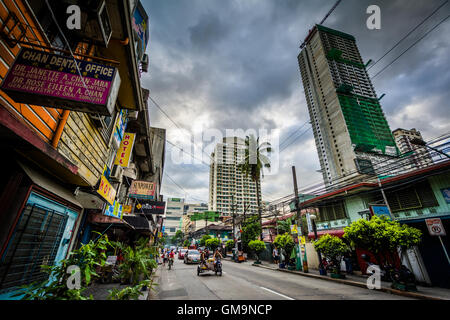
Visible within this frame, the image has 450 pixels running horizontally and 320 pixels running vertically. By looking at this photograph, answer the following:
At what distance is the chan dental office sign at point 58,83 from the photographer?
3.13 m

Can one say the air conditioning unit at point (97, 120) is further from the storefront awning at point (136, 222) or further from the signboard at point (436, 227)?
the signboard at point (436, 227)

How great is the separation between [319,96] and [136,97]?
77748 mm

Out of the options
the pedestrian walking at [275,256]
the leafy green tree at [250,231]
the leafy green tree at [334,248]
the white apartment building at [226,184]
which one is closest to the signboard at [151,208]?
the leafy green tree at [334,248]

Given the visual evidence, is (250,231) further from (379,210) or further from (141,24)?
(141,24)

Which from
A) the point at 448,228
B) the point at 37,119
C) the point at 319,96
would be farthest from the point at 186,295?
the point at 319,96

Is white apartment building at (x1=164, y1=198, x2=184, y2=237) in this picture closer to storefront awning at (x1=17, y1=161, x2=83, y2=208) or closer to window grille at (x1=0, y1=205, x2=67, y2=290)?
storefront awning at (x1=17, y1=161, x2=83, y2=208)

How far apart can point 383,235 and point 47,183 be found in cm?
1354

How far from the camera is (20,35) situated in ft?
11.8

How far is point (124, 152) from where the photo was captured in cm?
992

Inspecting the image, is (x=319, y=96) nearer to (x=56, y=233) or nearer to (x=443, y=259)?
(x=443, y=259)

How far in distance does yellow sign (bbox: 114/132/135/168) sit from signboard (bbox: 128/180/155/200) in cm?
345

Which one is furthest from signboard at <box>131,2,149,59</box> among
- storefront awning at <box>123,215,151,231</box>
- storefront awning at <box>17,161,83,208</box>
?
storefront awning at <box>123,215,151,231</box>

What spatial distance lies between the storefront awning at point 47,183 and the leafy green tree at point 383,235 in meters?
13.0

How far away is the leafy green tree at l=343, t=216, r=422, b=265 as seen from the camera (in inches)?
358
